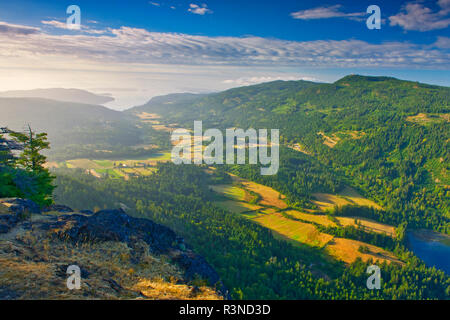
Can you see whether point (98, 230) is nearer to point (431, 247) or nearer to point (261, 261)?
point (261, 261)

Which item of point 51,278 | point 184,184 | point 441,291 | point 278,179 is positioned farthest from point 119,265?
point 278,179

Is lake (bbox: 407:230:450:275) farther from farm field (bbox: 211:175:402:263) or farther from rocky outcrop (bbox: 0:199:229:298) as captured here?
rocky outcrop (bbox: 0:199:229:298)

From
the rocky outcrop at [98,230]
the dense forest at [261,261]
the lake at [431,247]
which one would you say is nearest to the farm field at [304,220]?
the dense forest at [261,261]

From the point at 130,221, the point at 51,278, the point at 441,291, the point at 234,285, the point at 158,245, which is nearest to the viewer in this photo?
the point at 51,278

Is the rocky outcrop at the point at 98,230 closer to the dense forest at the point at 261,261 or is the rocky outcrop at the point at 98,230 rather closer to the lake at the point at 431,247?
the dense forest at the point at 261,261

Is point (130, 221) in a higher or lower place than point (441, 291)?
higher

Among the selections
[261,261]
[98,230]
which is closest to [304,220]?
[261,261]
